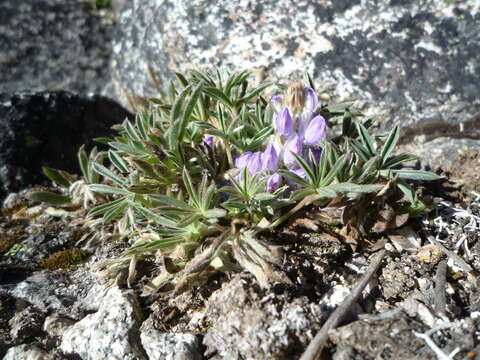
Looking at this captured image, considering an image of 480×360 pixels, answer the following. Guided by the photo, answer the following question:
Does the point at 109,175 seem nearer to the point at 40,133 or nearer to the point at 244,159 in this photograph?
the point at 244,159

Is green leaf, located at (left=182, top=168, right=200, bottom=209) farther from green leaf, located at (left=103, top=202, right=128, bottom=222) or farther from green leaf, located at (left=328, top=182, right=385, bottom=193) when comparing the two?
green leaf, located at (left=328, top=182, right=385, bottom=193)

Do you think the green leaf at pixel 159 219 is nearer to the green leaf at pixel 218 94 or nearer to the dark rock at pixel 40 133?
the green leaf at pixel 218 94

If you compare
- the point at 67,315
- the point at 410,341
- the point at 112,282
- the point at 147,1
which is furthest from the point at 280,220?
the point at 147,1

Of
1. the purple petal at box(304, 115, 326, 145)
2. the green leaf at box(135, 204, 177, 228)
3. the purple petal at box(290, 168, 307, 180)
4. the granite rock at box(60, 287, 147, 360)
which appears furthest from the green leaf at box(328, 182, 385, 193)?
the granite rock at box(60, 287, 147, 360)

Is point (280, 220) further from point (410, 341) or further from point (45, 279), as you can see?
point (45, 279)

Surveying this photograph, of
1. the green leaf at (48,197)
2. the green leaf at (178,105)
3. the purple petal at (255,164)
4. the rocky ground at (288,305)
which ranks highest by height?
the green leaf at (178,105)

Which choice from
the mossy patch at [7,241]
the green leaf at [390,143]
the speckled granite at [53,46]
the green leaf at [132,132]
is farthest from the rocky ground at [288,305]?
the speckled granite at [53,46]

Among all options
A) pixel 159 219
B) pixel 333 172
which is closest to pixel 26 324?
pixel 159 219
